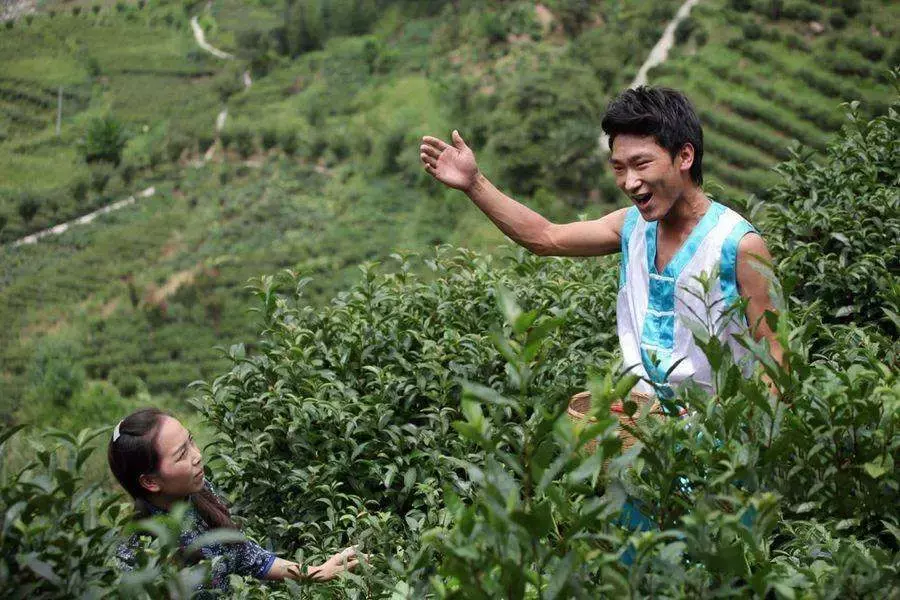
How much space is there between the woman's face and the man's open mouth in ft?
3.66

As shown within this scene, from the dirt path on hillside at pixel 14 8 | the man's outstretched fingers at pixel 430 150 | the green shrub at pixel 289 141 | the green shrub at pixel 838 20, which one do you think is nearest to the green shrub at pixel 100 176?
the dirt path on hillside at pixel 14 8

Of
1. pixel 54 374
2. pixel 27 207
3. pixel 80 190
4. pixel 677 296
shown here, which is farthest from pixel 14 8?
pixel 677 296

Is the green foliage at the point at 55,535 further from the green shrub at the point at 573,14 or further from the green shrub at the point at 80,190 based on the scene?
the green shrub at the point at 573,14

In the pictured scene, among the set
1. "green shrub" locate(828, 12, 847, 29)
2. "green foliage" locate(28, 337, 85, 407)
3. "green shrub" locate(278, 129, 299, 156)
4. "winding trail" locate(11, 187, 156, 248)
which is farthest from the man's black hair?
"green shrub" locate(278, 129, 299, 156)

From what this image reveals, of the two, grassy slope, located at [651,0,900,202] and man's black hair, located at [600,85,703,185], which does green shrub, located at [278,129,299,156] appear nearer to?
grassy slope, located at [651,0,900,202]

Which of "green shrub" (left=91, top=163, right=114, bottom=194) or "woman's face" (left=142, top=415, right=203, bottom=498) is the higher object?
"woman's face" (left=142, top=415, right=203, bottom=498)

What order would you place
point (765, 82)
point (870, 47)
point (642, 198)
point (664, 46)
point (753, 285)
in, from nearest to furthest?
1. point (753, 285)
2. point (642, 198)
3. point (870, 47)
4. point (765, 82)
5. point (664, 46)

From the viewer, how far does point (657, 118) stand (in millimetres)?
2311

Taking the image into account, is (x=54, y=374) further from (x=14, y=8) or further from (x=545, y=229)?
(x=545, y=229)

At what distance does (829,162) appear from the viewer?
11.9ft

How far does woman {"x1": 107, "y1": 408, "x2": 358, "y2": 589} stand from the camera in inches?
89.0

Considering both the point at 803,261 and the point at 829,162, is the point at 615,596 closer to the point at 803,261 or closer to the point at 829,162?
the point at 803,261

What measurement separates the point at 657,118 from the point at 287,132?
25.4 meters

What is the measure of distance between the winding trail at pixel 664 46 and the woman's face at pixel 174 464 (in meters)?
23.7
